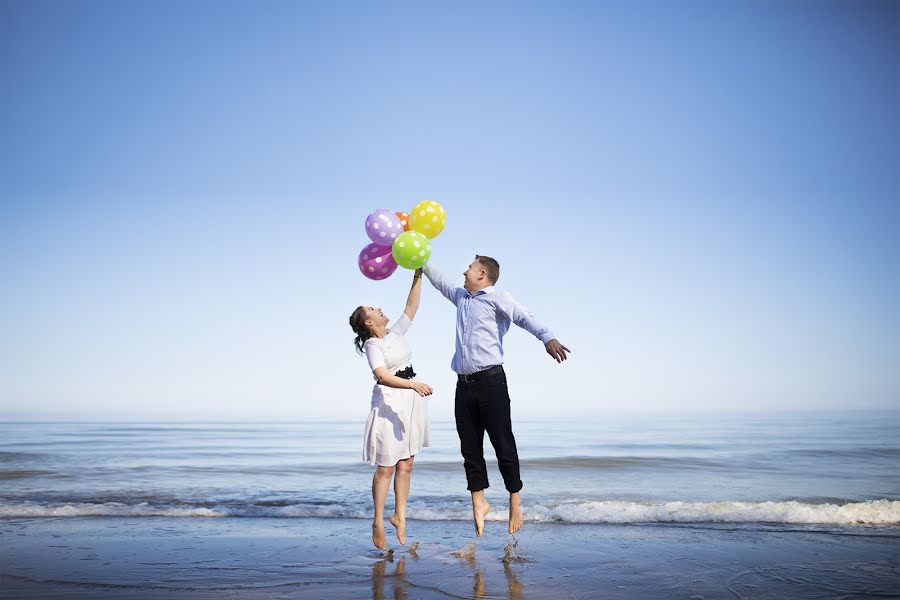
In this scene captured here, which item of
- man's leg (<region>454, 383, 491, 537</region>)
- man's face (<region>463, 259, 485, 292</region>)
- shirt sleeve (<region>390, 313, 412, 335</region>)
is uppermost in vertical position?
man's face (<region>463, 259, 485, 292</region>)

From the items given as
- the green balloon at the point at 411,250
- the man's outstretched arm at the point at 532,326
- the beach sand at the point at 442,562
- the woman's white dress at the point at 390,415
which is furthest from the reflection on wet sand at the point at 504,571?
the green balloon at the point at 411,250

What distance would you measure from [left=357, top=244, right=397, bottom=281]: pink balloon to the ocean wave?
2.94m

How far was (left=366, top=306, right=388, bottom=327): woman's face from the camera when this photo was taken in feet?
16.7

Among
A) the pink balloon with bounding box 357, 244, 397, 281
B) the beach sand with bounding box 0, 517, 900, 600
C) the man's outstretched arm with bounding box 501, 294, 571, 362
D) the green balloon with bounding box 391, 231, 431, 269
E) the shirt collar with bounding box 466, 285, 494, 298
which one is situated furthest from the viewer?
the pink balloon with bounding box 357, 244, 397, 281

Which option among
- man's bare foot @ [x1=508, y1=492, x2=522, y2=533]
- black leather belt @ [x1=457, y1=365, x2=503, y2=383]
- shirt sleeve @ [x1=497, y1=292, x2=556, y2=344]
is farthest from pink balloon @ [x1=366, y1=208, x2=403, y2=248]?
man's bare foot @ [x1=508, y1=492, x2=522, y2=533]

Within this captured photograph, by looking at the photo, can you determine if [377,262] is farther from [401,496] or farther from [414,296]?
[401,496]

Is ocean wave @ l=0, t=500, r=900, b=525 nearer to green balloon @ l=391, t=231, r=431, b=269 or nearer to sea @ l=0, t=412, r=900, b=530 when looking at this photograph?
sea @ l=0, t=412, r=900, b=530

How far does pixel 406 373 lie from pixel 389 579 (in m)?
1.55

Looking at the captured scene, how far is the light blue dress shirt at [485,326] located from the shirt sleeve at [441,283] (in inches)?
8.1

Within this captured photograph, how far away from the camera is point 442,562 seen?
4.74m

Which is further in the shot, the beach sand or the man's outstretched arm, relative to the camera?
the man's outstretched arm

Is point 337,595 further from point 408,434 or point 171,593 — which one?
point 408,434

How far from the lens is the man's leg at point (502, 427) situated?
5051 millimetres

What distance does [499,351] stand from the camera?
17.0 feet
